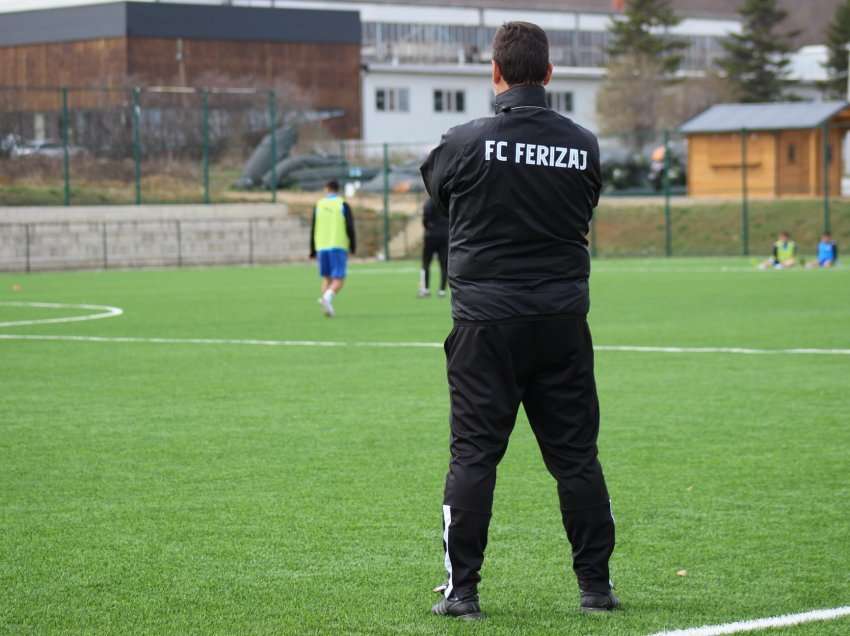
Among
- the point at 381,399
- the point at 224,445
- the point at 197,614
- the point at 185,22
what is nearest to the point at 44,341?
the point at 381,399

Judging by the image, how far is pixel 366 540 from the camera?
6.81 metres

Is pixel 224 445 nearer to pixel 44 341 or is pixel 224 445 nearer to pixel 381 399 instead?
pixel 381 399

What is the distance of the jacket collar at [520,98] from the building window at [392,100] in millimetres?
82575

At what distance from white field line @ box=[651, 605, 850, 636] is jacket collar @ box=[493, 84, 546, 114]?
1.95 meters

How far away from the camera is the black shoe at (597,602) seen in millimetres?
5504

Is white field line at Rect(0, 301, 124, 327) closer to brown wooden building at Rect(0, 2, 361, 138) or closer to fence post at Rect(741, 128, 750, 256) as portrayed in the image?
fence post at Rect(741, 128, 750, 256)

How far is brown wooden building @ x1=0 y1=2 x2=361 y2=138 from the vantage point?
74312mm

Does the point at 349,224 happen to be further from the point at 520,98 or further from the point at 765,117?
the point at 765,117

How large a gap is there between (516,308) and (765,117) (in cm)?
4757

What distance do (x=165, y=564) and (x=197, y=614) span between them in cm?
84

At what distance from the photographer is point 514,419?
5.45 meters

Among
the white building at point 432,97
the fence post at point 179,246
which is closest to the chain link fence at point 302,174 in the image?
the fence post at point 179,246

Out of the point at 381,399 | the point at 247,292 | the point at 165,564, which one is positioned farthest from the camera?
the point at 247,292

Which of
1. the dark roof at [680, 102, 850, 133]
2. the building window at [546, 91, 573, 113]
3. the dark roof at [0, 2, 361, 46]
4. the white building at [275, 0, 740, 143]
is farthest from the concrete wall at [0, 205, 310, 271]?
Result: the building window at [546, 91, 573, 113]
